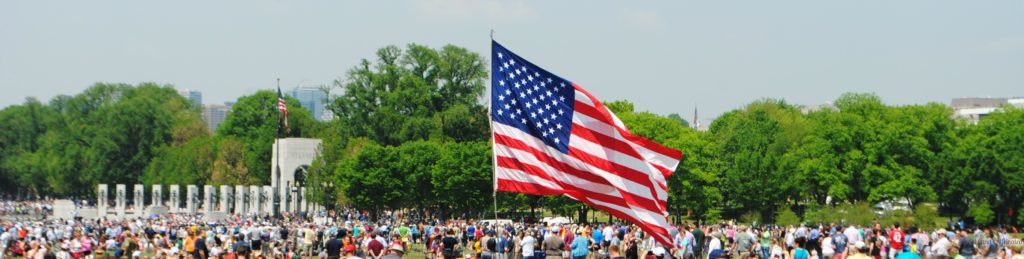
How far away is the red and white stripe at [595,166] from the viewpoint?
21594mm

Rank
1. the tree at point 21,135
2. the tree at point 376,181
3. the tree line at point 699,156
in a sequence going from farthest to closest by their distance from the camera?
the tree at point 21,135 → the tree at point 376,181 → the tree line at point 699,156

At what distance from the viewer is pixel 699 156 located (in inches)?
2982

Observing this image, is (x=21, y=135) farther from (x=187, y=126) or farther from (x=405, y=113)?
(x=405, y=113)

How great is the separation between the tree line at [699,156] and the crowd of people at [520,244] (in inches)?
953

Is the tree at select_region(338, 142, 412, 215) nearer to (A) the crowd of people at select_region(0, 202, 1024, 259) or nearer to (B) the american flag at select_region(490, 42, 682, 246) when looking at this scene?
(A) the crowd of people at select_region(0, 202, 1024, 259)

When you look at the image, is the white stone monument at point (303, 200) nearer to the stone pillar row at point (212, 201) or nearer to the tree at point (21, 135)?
the stone pillar row at point (212, 201)

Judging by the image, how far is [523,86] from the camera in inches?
859

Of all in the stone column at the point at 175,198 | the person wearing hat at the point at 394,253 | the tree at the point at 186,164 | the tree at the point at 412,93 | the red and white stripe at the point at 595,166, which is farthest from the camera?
the tree at the point at 186,164

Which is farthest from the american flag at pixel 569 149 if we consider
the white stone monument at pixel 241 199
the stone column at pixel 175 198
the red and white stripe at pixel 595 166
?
the stone column at pixel 175 198

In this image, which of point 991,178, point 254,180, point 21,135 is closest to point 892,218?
point 991,178

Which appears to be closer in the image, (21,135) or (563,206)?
(563,206)

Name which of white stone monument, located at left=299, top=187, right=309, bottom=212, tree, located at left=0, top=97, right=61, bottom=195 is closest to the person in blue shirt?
white stone monument, located at left=299, top=187, right=309, bottom=212

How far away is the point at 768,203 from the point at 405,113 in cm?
2766

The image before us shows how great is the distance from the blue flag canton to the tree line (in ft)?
154
